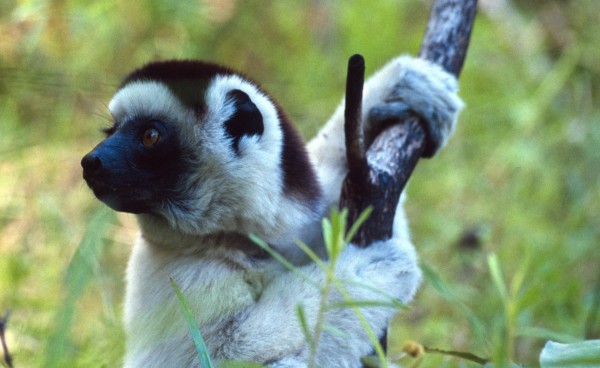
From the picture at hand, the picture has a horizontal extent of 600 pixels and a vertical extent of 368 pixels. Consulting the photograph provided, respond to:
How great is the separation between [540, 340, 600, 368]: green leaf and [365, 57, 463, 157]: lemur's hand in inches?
49.5

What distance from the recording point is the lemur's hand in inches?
115

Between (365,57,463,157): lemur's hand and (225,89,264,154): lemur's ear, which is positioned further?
(365,57,463,157): lemur's hand

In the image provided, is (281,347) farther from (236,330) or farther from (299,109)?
(299,109)

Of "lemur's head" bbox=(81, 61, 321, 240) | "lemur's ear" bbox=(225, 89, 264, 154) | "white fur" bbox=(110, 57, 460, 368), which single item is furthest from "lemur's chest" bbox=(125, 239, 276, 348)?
"lemur's ear" bbox=(225, 89, 264, 154)

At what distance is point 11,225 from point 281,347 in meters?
3.80

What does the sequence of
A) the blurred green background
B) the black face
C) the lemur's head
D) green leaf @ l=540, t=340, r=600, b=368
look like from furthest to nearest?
1. the blurred green background
2. the lemur's head
3. the black face
4. green leaf @ l=540, t=340, r=600, b=368

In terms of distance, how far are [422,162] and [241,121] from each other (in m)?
4.07

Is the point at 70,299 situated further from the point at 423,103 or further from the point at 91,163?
the point at 423,103

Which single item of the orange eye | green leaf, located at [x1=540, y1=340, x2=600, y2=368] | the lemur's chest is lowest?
the lemur's chest

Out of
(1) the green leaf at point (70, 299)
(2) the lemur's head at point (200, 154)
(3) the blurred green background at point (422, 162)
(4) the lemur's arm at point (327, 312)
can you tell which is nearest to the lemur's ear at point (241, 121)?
(2) the lemur's head at point (200, 154)

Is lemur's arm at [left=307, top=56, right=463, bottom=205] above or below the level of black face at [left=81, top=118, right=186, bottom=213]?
above

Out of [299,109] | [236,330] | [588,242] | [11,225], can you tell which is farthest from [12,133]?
[588,242]

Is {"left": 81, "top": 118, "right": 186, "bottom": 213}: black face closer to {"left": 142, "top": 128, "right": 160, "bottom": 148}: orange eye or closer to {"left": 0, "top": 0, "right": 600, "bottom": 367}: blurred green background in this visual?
{"left": 142, "top": 128, "right": 160, "bottom": 148}: orange eye

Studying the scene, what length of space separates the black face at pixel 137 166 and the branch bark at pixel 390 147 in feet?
2.21
